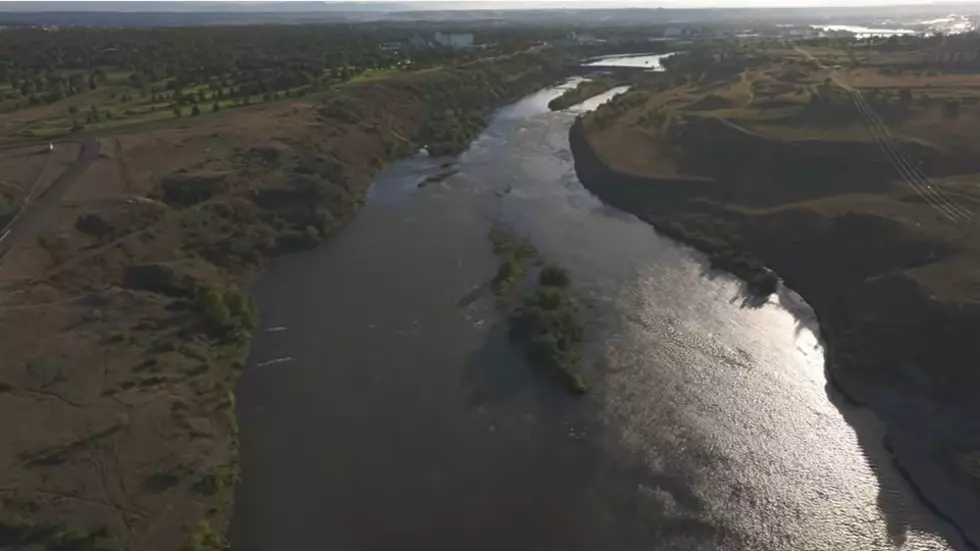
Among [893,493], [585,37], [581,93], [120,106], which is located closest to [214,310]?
[893,493]

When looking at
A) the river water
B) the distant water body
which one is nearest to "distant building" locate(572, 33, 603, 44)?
the distant water body

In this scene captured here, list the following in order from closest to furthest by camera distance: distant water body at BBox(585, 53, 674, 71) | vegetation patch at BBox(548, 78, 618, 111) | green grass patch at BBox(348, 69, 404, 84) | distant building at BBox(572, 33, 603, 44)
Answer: green grass patch at BBox(348, 69, 404, 84) → vegetation patch at BBox(548, 78, 618, 111) → distant water body at BBox(585, 53, 674, 71) → distant building at BBox(572, 33, 603, 44)

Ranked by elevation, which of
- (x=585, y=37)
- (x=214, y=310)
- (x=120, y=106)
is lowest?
(x=585, y=37)

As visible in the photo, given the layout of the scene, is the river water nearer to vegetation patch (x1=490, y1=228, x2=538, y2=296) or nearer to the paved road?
vegetation patch (x1=490, y1=228, x2=538, y2=296)

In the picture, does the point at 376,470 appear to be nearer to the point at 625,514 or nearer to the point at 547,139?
the point at 625,514

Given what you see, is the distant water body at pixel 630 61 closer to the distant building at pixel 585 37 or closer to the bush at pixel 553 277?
the distant building at pixel 585 37

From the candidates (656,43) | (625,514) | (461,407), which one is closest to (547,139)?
(461,407)

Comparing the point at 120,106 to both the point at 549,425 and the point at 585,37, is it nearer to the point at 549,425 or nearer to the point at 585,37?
the point at 549,425
